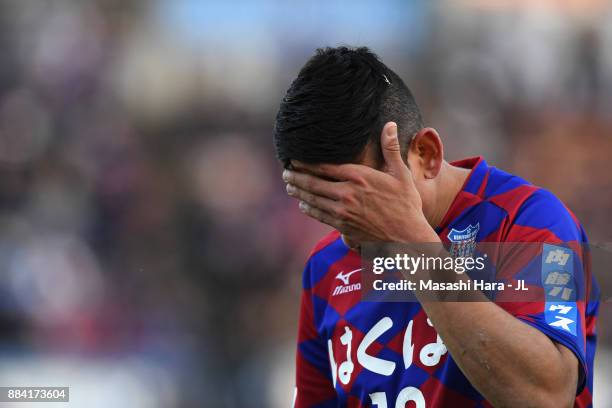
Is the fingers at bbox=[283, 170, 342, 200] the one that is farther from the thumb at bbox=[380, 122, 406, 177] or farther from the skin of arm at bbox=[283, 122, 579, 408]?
the thumb at bbox=[380, 122, 406, 177]

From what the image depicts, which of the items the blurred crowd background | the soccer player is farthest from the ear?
the blurred crowd background

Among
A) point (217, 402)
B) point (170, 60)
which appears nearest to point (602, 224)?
point (217, 402)

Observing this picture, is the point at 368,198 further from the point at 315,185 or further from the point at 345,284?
the point at 345,284

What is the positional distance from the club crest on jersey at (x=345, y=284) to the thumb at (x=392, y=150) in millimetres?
588

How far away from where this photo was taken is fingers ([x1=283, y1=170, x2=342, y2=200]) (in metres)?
2.25

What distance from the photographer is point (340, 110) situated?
238 cm

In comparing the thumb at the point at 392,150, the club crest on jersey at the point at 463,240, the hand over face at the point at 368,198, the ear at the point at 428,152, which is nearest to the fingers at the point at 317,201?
the hand over face at the point at 368,198

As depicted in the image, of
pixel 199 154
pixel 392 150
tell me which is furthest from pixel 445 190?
pixel 199 154

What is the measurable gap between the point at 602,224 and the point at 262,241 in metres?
3.11

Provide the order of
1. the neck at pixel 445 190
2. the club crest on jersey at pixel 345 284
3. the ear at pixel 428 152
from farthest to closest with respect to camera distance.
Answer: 1. the club crest on jersey at pixel 345 284
2. the neck at pixel 445 190
3. the ear at pixel 428 152

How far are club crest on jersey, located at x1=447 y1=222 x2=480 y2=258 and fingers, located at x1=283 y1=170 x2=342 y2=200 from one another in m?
0.46

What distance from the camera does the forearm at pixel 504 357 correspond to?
203 centimetres

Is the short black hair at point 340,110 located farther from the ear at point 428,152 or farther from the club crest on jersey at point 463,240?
the club crest on jersey at point 463,240

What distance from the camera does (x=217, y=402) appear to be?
274 inches
